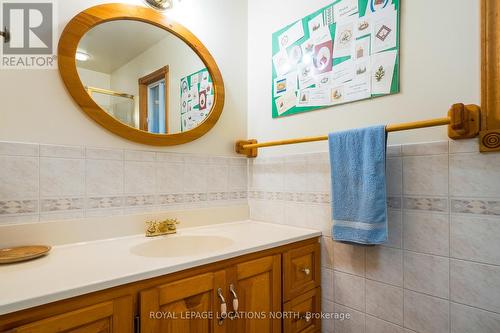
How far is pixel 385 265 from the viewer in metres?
1.13

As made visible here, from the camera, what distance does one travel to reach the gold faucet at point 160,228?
125cm

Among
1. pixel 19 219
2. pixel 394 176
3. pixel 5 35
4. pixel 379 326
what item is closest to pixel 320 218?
pixel 394 176

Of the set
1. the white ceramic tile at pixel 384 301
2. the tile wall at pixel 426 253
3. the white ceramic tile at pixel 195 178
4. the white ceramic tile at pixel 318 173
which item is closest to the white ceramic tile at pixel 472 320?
the tile wall at pixel 426 253

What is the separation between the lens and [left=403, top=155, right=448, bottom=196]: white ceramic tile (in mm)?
985

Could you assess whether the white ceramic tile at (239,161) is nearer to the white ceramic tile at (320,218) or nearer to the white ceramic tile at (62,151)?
the white ceramic tile at (320,218)

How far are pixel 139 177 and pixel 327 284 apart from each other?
1074 mm

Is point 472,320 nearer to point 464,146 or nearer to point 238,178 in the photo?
point 464,146

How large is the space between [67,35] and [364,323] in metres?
1.79

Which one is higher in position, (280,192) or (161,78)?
(161,78)

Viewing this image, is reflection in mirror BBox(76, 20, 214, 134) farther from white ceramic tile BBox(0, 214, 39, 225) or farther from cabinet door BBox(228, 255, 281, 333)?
cabinet door BBox(228, 255, 281, 333)

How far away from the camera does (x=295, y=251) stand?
1.21 m

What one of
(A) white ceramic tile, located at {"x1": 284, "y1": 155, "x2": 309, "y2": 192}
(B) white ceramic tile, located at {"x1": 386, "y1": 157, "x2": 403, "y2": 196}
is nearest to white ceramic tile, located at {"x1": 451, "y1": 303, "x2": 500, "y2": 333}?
(B) white ceramic tile, located at {"x1": 386, "y1": 157, "x2": 403, "y2": 196}

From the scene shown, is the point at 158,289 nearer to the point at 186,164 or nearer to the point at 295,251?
the point at 295,251

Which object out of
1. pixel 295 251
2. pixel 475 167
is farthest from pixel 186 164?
pixel 475 167
